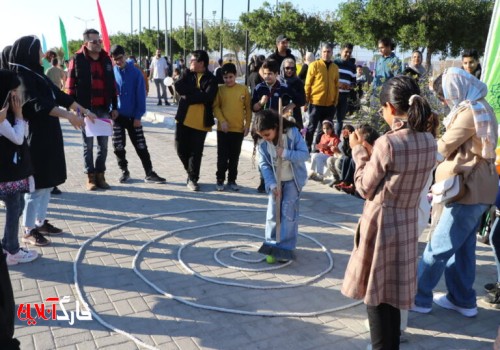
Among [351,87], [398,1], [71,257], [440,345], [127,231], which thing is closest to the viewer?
[440,345]

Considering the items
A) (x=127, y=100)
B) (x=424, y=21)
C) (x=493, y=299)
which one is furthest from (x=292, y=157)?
(x=424, y=21)

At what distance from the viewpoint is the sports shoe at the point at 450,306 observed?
371cm

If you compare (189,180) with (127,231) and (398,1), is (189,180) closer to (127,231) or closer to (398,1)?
(127,231)

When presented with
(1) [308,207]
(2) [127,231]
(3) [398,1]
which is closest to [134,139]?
(2) [127,231]

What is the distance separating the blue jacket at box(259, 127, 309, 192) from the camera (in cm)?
435

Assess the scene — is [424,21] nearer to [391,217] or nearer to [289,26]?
[289,26]

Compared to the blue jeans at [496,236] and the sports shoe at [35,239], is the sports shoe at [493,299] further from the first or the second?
the sports shoe at [35,239]

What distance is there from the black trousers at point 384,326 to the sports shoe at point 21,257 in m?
3.30

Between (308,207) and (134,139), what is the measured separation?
117 inches

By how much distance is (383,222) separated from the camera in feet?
8.96

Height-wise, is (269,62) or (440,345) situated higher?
(269,62)

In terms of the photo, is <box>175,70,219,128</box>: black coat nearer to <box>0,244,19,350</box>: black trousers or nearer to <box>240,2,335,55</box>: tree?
<box>0,244,19,350</box>: black trousers

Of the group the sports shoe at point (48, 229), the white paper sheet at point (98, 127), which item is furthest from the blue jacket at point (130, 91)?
the sports shoe at point (48, 229)

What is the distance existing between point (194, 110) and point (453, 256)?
431cm
